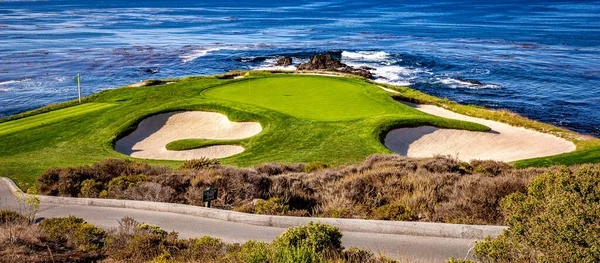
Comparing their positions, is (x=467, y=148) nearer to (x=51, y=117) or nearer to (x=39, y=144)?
(x=39, y=144)

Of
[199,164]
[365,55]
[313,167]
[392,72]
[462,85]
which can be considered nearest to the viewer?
[199,164]

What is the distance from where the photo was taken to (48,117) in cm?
2495

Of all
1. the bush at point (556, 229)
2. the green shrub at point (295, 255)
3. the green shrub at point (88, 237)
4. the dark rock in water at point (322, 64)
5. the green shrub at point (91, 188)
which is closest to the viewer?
the bush at point (556, 229)

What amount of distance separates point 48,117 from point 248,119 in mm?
10389

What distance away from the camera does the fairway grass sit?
19.7m

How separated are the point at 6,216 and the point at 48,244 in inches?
114

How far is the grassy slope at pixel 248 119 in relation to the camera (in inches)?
776

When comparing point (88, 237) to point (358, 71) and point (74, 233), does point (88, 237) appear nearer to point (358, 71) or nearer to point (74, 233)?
point (74, 233)

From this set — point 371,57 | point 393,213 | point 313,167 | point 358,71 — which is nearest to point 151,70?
point 358,71

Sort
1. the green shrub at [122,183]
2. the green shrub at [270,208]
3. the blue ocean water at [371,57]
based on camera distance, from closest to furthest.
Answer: the green shrub at [270,208] < the green shrub at [122,183] < the blue ocean water at [371,57]

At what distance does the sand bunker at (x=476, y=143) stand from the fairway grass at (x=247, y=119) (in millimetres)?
513

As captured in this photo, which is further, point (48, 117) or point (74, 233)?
point (48, 117)

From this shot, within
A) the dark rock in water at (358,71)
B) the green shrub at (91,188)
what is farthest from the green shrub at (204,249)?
the dark rock in water at (358,71)

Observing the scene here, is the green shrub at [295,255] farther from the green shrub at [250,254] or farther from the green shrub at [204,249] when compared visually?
the green shrub at [204,249]
